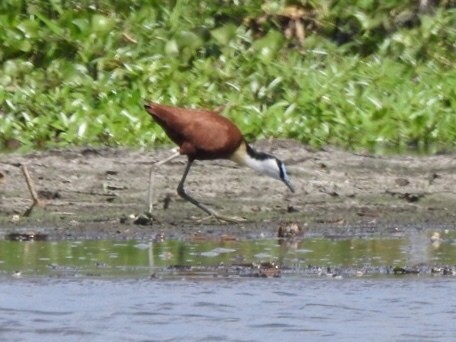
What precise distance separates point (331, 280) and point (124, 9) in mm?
6471

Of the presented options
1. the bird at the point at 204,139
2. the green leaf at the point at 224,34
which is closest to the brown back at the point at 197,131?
the bird at the point at 204,139

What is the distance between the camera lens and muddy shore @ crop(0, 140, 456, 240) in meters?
9.74

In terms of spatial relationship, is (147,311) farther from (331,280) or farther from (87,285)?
(331,280)

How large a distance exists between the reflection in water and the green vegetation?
277cm

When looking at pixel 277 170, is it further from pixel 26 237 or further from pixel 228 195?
pixel 26 237

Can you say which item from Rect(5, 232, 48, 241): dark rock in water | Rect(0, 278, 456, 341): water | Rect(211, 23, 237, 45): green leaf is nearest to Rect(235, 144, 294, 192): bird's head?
Rect(5, 232, 48, 241): dark rock in water

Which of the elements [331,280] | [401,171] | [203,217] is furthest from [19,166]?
[331,280]

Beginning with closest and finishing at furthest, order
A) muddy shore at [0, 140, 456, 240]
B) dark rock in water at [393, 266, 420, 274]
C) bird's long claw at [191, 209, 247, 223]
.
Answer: dark rock in water at [393, 266, 420, 274]
muddy shore at [0, 140, 456, 240]
bird's long claw at [191, 209, 247, 223]

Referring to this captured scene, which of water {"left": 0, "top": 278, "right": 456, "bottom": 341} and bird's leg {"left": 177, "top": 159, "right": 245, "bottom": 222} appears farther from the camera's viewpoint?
bird's leg {"left": 177, "top": 159, "right": 245, "bottom": 222}

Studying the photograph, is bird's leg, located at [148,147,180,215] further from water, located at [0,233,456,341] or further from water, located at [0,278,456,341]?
water, located at [0,278,456,341]

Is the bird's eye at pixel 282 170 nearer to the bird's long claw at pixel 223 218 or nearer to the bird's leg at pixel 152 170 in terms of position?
the bird's long claw at pixel 223 218

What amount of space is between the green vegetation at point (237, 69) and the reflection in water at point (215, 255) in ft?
9.08

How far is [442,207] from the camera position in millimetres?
10344

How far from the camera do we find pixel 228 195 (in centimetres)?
1062
